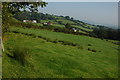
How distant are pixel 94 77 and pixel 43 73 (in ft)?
11.2

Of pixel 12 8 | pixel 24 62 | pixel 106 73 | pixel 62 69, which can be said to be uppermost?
pixel 12 8

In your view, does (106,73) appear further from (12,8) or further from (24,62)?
(12,8)

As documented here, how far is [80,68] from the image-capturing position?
37.0 feet

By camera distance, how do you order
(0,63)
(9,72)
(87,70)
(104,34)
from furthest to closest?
1. (104,34)
2. (87,70)
3. (0,63)
4. (9,72)

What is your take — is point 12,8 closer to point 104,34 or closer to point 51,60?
point 51,60

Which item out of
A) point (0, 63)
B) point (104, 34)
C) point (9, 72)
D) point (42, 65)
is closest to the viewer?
point (9, 72)

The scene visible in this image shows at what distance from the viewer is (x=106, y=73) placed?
11.7m

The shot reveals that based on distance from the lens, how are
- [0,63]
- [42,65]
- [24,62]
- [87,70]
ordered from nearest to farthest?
[0,63]
[24,62]
[42,65]
[87,70]

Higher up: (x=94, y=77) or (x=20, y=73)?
(x=20, y=73)

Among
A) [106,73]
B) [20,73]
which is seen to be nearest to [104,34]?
[106,73]

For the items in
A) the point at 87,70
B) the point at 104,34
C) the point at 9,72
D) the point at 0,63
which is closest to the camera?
the point at 9,72

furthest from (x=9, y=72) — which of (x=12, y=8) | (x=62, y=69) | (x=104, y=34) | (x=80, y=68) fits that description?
(x=104, y=34)

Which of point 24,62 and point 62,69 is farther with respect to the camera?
point 62,69

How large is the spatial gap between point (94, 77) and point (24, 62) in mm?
4516
